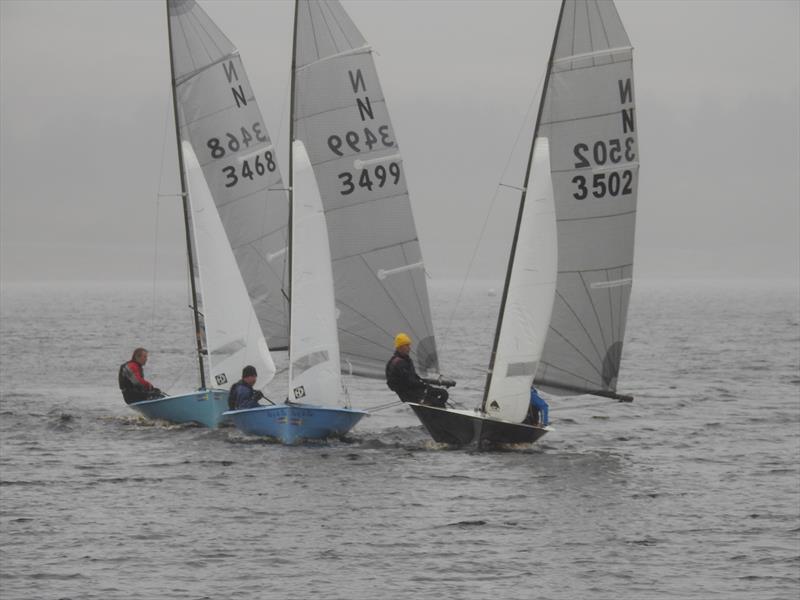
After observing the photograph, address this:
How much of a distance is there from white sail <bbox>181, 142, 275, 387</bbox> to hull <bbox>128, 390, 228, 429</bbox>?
474 millimetres

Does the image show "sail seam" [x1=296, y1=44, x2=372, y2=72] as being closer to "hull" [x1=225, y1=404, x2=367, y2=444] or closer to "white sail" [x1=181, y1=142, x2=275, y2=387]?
"white sail" [x1=181, y1=142, x2=275, y2=387]

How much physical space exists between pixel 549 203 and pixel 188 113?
9585 mm

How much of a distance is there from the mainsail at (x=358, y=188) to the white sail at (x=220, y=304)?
229cm

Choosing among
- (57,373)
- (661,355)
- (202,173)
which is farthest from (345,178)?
(661,355)

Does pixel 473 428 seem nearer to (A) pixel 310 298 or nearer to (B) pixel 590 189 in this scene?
(A) pixel 310 298

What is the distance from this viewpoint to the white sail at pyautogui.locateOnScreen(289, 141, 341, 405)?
2670 cm

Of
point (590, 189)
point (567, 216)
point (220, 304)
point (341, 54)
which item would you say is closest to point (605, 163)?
point (590, 189)

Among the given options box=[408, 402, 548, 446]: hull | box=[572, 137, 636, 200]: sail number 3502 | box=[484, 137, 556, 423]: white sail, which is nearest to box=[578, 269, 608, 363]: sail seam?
box=[484, 137, 556, 423]: white sail

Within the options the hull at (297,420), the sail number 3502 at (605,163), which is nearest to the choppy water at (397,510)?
the hull at (297,420)

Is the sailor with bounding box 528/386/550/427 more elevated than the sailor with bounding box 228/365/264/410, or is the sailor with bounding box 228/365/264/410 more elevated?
the sailor with bounding box 228/365/264/410

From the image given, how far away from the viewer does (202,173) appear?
30.6 metres

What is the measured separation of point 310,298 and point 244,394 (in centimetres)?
261

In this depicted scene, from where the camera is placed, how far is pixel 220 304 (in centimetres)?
3041

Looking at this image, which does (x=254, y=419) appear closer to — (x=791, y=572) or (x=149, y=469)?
(x=149, y=469)
